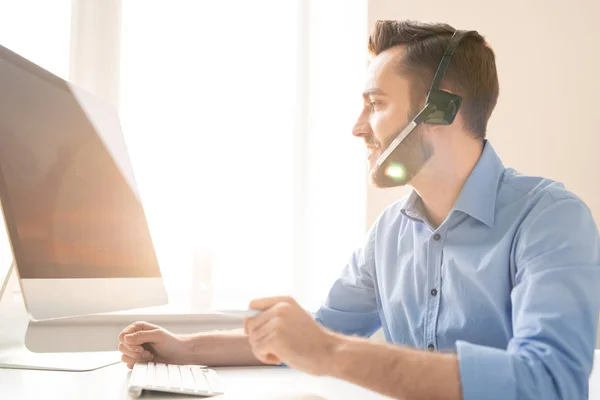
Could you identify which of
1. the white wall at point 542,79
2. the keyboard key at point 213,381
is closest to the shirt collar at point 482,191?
the keyboard key at point 213,381

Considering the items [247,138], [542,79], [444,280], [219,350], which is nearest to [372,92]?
[444,280]

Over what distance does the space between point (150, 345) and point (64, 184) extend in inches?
14.1

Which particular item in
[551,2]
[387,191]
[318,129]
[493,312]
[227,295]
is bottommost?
[227,295]

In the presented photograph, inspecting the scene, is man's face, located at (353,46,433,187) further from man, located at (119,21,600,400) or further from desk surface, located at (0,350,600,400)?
desk surface, located at (0,350,600,400)

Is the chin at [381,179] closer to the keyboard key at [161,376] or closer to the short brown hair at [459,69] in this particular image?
the short brown hair at [459,69]

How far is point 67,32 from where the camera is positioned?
231cm

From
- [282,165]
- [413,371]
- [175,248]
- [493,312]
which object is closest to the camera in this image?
[413,371]

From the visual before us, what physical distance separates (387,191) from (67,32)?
50.6 inches

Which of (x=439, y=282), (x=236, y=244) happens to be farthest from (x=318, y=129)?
(x=439, y=282)

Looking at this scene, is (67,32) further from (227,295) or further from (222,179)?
(227,295)

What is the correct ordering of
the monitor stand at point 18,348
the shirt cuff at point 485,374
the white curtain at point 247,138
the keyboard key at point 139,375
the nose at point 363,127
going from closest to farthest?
the shirt cuff at point 485,374 < the keyboard key at point 139,375 < the monitor stand at point 18,348 < the nose at point 363,127 < the white curtain at point 247,138

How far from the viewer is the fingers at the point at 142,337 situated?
4.06 feet

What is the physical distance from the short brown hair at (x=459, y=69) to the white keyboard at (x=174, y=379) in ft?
2.32

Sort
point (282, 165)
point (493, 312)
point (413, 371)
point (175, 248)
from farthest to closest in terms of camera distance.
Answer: point (282, 165)
point (175, 248)
point (493, 312)
point (413, 371)
